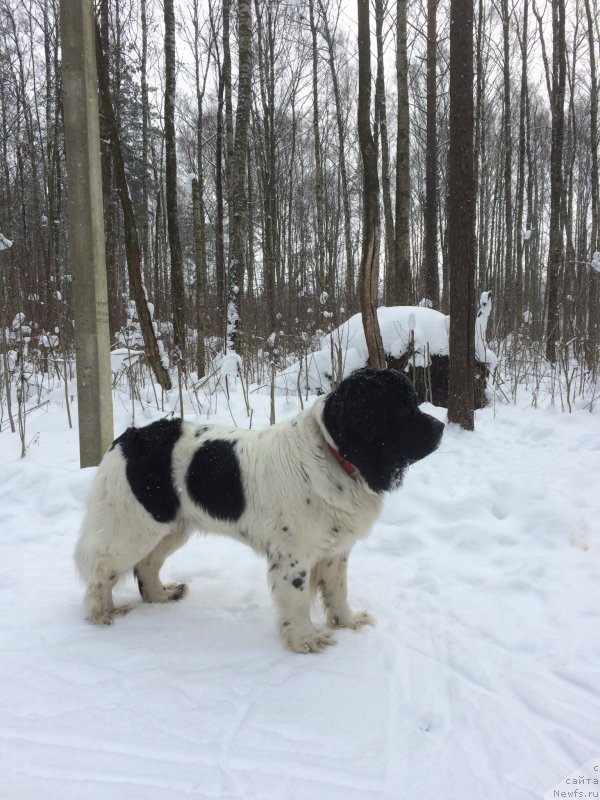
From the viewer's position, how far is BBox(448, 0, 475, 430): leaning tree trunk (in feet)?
16.9

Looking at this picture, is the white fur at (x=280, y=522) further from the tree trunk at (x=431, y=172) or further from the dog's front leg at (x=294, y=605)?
the tree trunk at (x=431, y=172)

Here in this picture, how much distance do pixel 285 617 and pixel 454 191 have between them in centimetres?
481

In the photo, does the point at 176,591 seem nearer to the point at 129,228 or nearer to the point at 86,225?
the point at 86,225

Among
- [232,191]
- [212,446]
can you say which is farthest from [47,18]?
[212,446]

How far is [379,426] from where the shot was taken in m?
2.36

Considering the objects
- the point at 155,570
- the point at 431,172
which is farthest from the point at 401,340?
the point at 431,172

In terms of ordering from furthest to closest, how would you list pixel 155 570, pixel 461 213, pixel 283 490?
pixel 461 213
pixel 155 570
pixel 283 490

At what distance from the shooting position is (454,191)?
209 inches

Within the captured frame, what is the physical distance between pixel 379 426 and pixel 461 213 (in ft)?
12.8

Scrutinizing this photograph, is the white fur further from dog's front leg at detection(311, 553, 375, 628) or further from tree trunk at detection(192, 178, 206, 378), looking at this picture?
tree trunk at detection(192, 178, 206, 378)

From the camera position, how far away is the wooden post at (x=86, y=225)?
13.4 ft

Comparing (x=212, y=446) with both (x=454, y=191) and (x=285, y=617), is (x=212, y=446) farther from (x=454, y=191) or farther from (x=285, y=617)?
(x=454, y=191)

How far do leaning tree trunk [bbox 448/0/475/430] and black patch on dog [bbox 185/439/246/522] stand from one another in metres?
3.64

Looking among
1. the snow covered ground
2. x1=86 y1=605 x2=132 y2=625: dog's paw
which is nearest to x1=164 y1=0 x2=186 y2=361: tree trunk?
the snow covered ground
